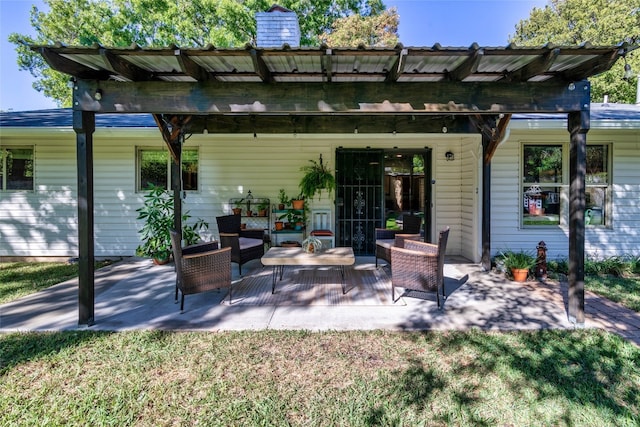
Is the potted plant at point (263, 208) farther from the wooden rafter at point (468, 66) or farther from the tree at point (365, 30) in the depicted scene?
the tree at point (365, 30)

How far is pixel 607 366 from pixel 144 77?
16.6 feet

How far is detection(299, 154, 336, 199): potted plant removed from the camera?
22.2 feet

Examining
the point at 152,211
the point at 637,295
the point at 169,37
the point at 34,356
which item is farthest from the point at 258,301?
the point at 169,37

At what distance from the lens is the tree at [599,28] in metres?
Answer: 14.2

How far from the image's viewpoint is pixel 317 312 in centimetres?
369

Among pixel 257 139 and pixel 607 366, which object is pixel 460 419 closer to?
pixel 607 366

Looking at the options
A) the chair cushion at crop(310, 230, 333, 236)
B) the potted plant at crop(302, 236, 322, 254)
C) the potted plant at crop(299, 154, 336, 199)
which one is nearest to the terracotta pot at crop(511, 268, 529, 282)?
the potted plant at crop(302, 236, 322, 254)

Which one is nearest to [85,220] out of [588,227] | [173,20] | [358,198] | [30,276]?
[30,276]

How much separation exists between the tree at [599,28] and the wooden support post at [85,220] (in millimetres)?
17722

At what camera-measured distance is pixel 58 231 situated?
6.70 meters

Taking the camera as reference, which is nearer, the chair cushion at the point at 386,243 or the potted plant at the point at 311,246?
the potted plant at the point at 311,246

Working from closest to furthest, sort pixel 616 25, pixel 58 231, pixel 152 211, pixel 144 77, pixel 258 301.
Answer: pixel 144 77, pixel 258 301, pixel 152 211, pixel 58 231, pixel 616 25

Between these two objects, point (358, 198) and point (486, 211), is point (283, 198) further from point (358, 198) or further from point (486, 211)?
point (486, 211)

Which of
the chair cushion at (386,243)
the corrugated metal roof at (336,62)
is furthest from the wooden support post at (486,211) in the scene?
the corrugated metal roof at (336,62)
